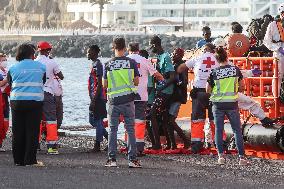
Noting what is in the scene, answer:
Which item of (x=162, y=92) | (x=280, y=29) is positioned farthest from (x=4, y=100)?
(x=280, y=29)

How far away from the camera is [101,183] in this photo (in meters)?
14.8

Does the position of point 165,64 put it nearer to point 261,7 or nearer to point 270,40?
point 270,40

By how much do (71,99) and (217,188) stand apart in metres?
54.6

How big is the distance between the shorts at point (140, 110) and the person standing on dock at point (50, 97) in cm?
157

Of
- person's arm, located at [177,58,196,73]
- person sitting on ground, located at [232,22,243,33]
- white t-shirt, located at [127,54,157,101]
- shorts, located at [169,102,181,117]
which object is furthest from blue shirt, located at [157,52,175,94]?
person sitting on ground, located at [232,22,243,33]

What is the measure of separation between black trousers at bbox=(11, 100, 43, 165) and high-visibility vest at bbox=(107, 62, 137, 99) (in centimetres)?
117

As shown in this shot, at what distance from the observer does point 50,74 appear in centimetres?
1969

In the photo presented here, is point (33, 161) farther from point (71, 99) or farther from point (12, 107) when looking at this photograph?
point (71, 99)

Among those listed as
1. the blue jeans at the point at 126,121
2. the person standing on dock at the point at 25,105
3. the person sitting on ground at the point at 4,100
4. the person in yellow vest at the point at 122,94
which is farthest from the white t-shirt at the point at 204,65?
the person standing on dock at the point at 25,105

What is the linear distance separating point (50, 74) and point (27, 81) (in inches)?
102

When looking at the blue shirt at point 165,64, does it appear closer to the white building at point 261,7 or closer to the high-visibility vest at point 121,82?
the high-visibility vest at point 121,82

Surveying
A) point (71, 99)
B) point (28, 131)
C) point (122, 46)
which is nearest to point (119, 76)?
point (122, 46)

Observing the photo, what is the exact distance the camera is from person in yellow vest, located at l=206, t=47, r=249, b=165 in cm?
1778

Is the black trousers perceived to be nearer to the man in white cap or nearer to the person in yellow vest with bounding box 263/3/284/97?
the man in white cap
